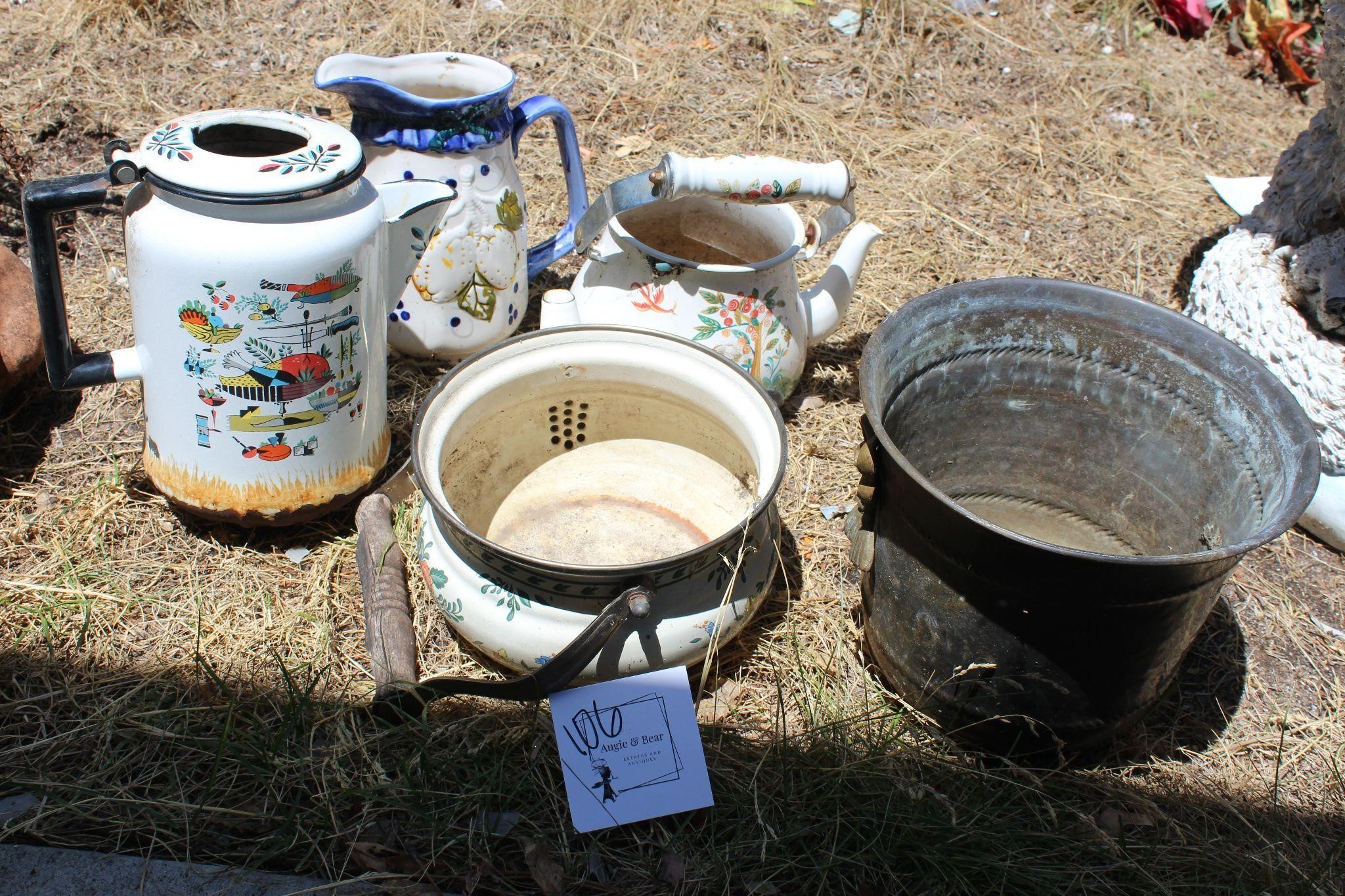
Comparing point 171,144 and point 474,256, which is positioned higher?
point 171,144

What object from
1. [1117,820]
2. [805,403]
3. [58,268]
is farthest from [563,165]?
[1117,820]

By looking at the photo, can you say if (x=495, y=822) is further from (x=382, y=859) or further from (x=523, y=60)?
(x=523, y=60)

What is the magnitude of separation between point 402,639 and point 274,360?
537 mm

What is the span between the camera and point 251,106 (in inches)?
132

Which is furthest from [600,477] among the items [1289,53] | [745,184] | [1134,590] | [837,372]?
[1289,53]

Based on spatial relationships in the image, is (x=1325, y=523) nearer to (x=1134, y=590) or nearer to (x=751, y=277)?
(x=1134, y=590)

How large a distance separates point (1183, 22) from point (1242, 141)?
2.73 feet

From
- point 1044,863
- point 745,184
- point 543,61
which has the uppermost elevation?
point 745,184

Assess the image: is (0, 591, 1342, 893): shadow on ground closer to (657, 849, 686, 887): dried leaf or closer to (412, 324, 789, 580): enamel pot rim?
(657, 849, 686, 887): dried leaf

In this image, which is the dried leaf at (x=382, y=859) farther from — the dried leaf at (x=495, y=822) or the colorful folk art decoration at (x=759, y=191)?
the colorful folk art decoration at (x=759, y=191)

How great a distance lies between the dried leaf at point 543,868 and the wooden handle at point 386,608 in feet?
1.09

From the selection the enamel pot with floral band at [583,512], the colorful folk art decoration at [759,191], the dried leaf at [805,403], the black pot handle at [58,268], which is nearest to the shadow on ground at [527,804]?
the enamel pot with floral band at [583,512]

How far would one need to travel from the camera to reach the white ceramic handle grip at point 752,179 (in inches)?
76.6

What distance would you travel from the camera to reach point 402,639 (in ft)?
5.79
